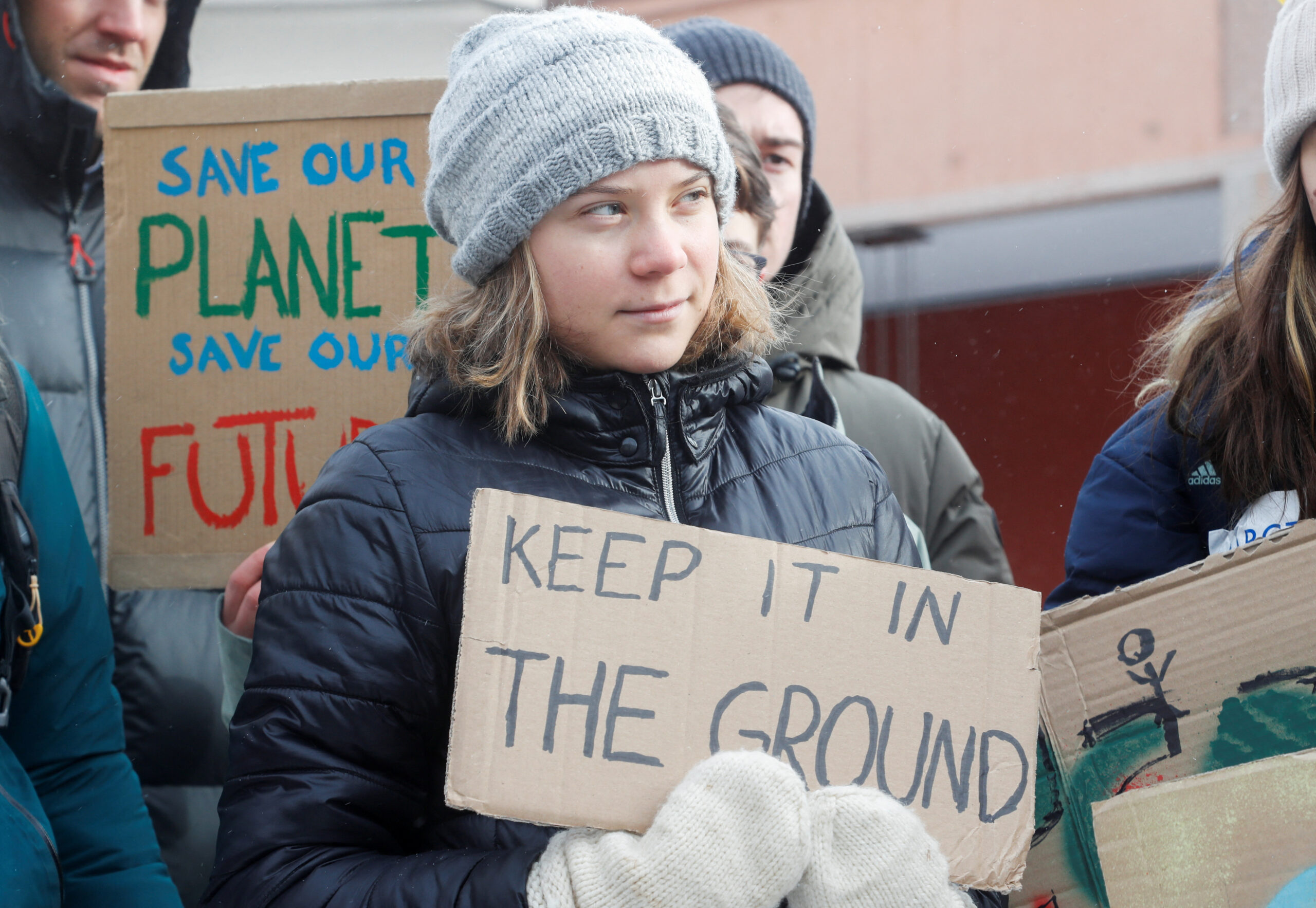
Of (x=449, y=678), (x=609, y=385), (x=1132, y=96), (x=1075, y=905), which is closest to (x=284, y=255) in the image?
(x=609, y=385)

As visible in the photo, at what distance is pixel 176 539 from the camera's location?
6.19 feet

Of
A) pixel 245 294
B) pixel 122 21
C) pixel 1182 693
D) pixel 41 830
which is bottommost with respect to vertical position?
pixel 41 830

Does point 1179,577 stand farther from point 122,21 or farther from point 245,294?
point 122,21

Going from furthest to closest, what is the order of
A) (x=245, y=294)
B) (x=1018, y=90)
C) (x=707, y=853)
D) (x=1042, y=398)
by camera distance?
1. (x=1018, y=90)
2. (x=1042, y=398)
3. (x=245, y=294)
4. (x=707, y=853)

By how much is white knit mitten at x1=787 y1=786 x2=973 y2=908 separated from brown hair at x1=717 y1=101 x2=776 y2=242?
4.19 feet

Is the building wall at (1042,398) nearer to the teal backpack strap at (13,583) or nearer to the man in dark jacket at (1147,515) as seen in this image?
the man in dark jacket at (1147,515)

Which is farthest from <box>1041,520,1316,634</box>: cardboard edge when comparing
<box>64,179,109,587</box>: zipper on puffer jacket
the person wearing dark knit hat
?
<box>64,179,109,587</box>: zipper on puffer jacket

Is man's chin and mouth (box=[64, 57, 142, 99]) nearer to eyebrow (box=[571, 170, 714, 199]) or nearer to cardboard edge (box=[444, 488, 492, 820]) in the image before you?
eyebrow (box=[571, 170, 714, 199])

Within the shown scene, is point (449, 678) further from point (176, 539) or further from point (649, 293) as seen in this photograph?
point (176, 539)

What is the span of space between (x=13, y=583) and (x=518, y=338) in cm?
73

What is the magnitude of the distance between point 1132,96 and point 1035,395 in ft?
3.78

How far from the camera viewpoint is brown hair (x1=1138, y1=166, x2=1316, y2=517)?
5.07 ft

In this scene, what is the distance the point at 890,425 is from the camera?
2387 millimetres

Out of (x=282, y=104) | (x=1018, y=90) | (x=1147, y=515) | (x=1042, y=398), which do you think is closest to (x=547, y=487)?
(x=1147, y=515)
